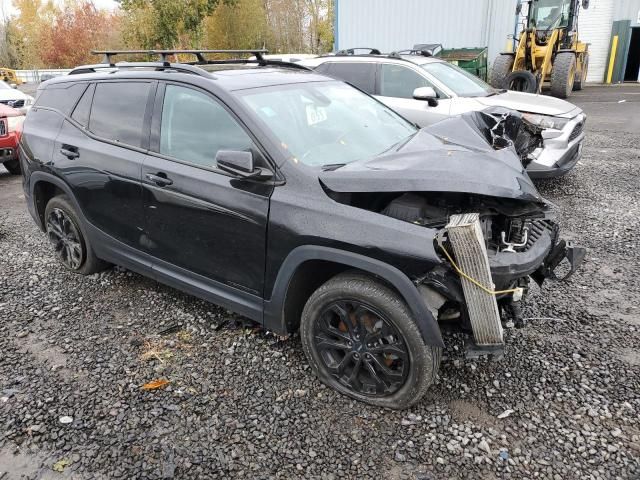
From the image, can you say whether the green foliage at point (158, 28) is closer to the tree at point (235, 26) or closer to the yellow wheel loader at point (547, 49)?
the tree at point (235, 26)

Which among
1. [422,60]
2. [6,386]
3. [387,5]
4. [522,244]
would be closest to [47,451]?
[6,386]

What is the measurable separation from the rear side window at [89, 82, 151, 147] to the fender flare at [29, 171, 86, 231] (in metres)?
0.55

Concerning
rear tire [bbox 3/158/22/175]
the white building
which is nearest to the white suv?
rear tire [bbox 3/158/22/175]

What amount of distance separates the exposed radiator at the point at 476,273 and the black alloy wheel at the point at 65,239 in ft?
10.5

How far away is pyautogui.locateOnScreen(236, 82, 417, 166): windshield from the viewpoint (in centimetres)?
302

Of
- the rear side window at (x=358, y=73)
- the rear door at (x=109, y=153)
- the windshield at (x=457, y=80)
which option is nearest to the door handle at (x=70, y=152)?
the rear door at (x=109, y=153)

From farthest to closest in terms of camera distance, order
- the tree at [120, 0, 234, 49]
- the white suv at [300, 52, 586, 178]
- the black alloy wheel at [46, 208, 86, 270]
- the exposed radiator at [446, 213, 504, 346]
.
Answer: the tree at [120, 0, 234, 49], the white suv at [300, 52, 586, 178], the black alloy wheel at [46, 208, 86, 270], the exposed radiator at [446, 213, 504, 346]

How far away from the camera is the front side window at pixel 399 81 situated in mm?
7020

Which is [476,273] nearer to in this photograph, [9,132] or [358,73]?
[358,73]

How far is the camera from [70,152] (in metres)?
3.92

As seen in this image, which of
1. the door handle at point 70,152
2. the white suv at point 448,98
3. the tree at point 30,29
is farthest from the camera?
the tree at point 30,29

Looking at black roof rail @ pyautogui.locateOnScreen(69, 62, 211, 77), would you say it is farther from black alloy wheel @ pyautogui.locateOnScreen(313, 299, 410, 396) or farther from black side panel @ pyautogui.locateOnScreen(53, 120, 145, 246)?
black alloy wheel @ pyautogui.locateOnScreen(313, 299, 410, 396)

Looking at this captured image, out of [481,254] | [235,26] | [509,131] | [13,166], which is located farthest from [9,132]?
[235,26]

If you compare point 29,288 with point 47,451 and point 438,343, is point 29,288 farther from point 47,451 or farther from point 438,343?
point 438,343
